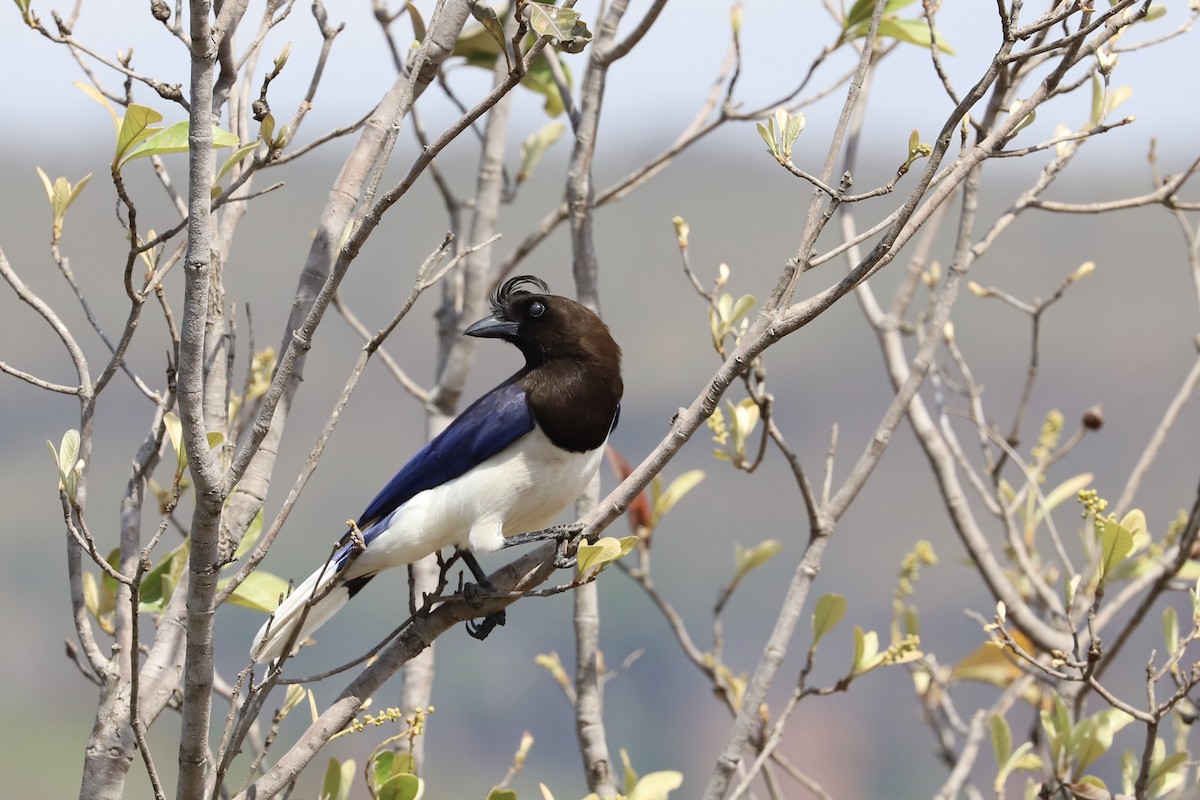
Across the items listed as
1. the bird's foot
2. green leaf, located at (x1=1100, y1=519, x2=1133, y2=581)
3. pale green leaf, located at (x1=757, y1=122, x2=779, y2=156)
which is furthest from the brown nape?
green leaf, located at (x1=1100, y1=519, x2=1133, y2=581)

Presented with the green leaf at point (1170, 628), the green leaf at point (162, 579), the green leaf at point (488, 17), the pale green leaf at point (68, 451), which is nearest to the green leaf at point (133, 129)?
the pale green leaf at point (68, 451)

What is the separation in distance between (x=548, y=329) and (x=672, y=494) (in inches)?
27.1

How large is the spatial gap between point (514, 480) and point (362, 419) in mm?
3915

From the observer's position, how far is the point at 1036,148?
90.4 inches

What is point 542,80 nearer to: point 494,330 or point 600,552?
point 494,330

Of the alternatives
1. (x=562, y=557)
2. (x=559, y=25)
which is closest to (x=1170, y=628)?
(x=562, y=557)

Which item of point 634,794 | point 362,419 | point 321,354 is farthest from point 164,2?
point 321,354

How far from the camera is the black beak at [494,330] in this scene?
366 cm

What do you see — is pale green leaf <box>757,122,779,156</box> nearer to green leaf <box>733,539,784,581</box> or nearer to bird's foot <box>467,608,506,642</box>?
bird's foot <box>467,608,506,642</box>

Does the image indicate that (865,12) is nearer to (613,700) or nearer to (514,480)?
(514,480)

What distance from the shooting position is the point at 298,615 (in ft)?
9.49

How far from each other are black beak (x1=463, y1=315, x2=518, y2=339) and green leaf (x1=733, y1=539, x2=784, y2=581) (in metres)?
1.04

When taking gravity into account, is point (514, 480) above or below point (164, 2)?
below

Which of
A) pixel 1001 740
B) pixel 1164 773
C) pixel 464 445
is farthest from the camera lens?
pixel 464 445
